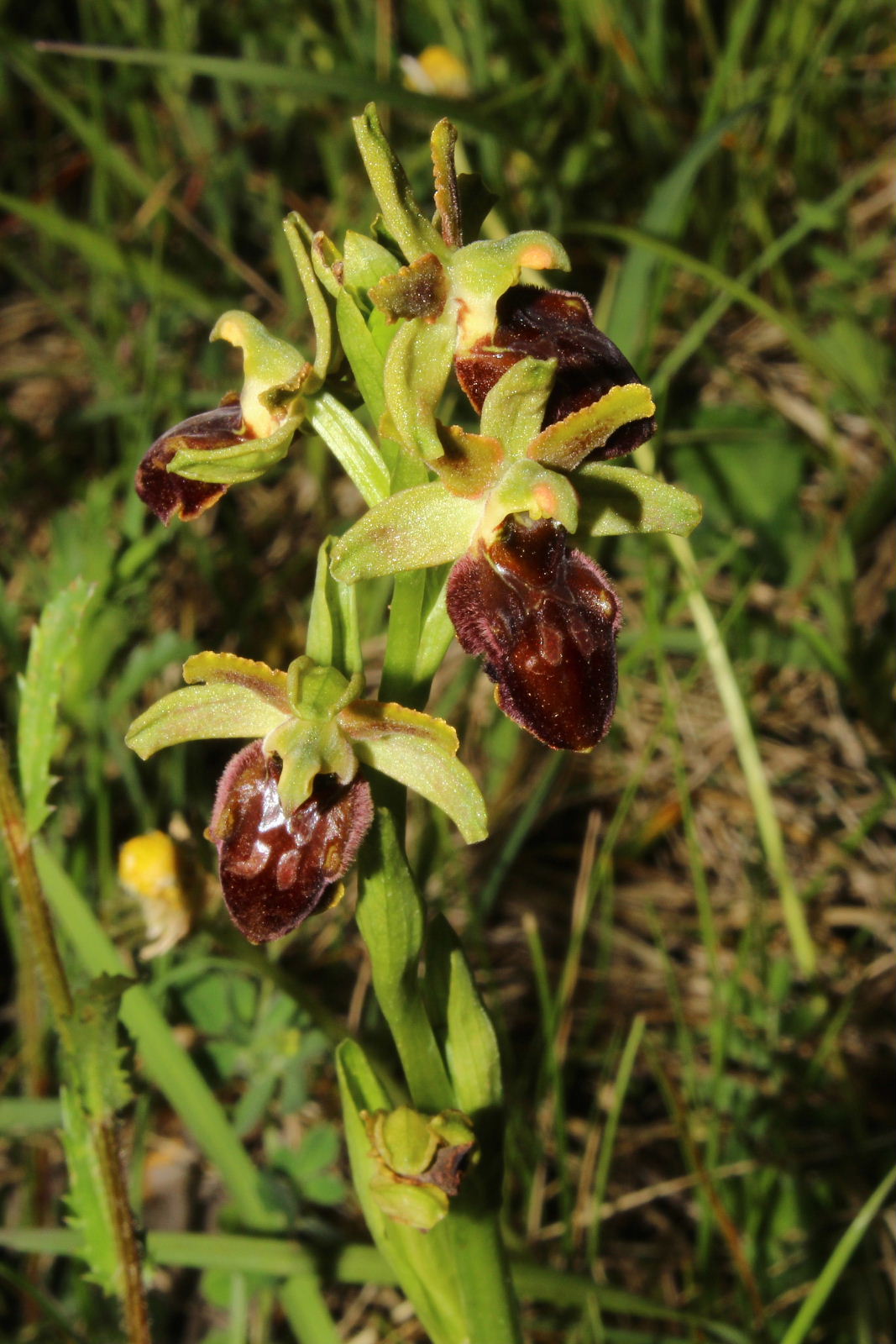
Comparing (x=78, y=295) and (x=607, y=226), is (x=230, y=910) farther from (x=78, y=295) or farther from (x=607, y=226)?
(x=78, y=295)

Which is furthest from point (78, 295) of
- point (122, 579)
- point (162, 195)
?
point (122, 579)

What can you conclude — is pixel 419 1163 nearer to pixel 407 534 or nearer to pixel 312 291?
pixel 407 534

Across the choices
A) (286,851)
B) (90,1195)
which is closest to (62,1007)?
(90,1195)

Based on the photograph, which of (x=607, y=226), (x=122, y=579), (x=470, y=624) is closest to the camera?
(x=470, y=624)

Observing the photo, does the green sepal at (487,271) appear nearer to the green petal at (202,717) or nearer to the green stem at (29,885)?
Answer: the green petal at (202,717)

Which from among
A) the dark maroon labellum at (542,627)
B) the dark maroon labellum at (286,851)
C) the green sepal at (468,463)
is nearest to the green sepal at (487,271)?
the green sepal at (468,463)
